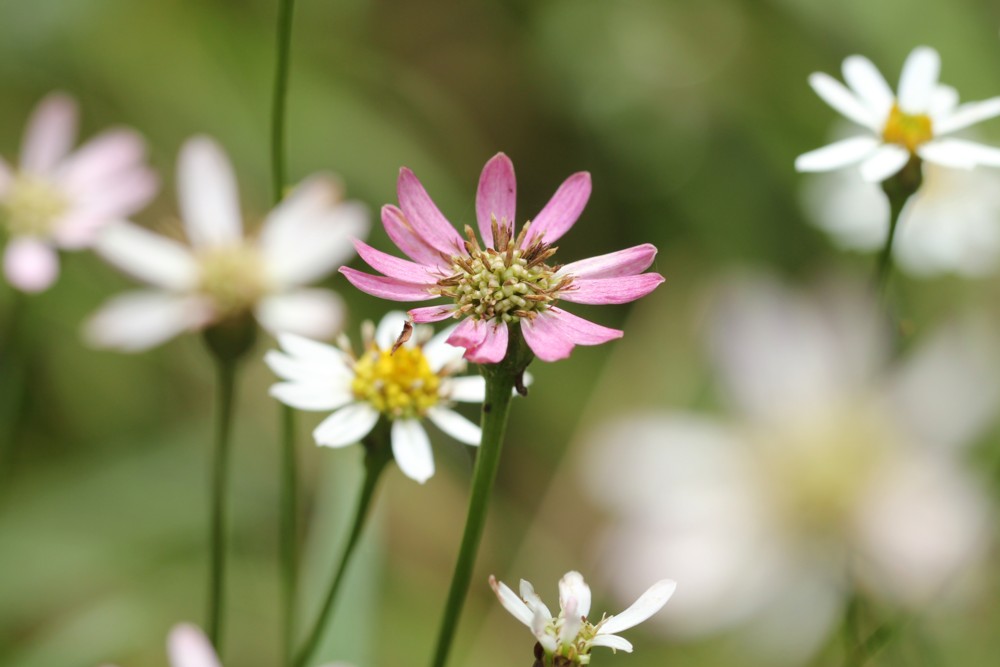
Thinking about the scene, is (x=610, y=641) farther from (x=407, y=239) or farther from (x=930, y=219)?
(x=930, y=219)

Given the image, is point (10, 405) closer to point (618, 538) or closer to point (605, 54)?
point (618, 538)

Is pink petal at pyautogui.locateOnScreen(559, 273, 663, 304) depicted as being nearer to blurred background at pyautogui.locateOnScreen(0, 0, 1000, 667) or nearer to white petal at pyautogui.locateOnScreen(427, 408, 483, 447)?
white petal at pyautogui.locateOnScreen(427, 408, 483, 447)

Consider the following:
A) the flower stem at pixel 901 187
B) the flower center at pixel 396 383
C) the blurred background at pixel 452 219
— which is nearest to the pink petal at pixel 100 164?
the blurred background at pixel 452 219

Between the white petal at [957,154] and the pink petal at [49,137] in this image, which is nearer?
the white petal at [957,154]

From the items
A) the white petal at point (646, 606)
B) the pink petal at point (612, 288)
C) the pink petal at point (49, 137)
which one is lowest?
the white petal at point (646, 606)

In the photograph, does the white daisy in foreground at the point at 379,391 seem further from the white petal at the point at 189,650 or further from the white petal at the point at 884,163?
the white petal at the point at 884,163

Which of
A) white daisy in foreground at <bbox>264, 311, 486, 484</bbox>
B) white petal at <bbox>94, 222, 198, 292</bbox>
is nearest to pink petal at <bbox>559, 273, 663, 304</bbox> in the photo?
white daisy in foreground at <bbox>264, 311, 486, 484</bbox>

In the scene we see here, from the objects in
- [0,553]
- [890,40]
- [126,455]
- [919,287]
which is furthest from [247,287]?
[890,40]
